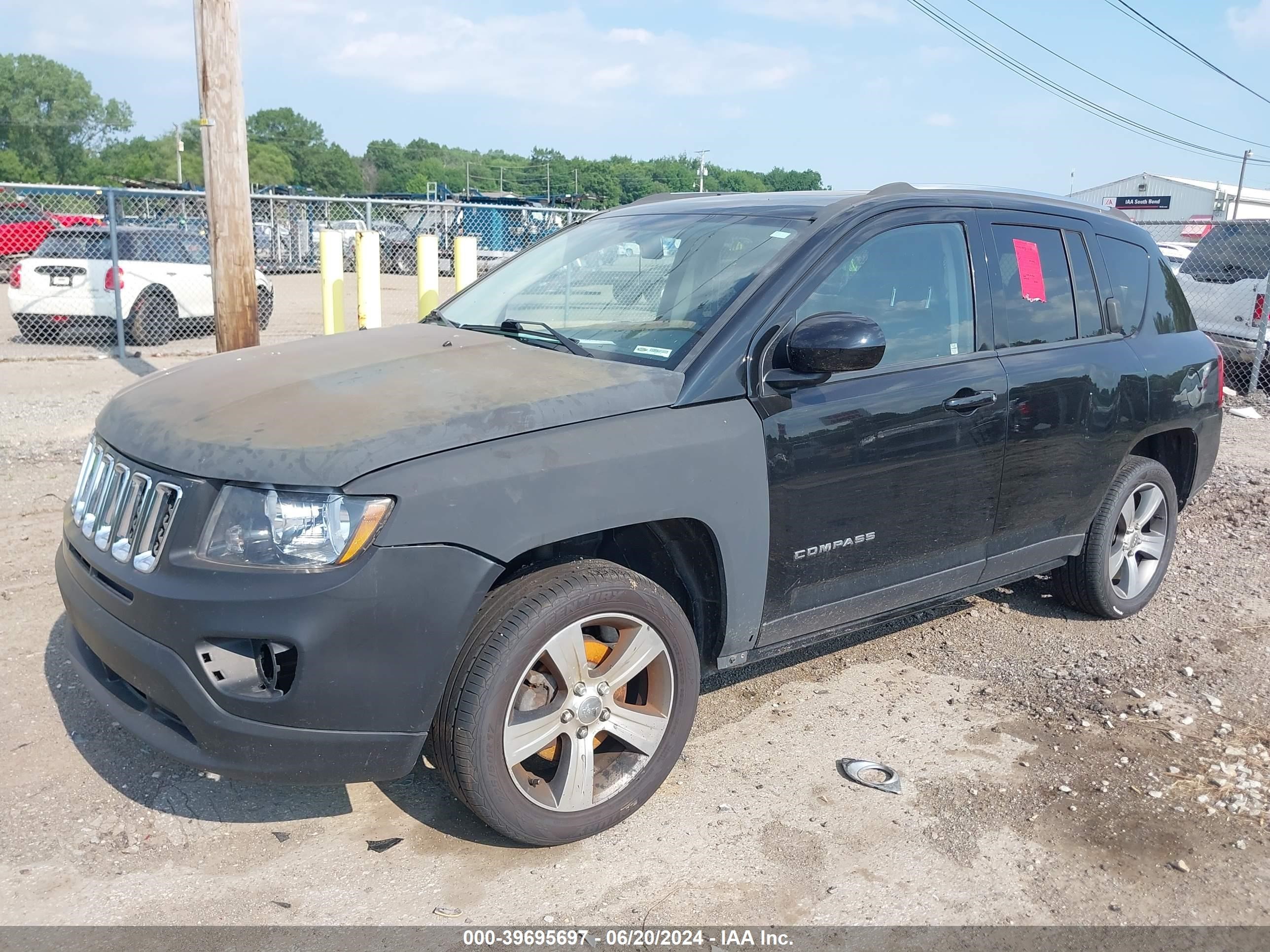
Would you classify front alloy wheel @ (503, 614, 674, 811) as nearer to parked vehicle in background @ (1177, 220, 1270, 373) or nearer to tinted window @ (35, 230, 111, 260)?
parked vehicle in background @ (1177, 220, 1270, 373)

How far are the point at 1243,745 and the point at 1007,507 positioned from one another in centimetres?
119

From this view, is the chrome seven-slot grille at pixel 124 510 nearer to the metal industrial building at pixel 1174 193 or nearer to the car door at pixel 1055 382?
the car door at pixel 1055 382

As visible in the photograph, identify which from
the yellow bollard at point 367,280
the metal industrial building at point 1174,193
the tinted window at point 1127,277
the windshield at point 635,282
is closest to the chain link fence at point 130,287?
the yellow bollard at point 367,280

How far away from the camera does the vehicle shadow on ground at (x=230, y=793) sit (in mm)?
3168

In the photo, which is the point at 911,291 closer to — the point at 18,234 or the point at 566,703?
the point at 566,703

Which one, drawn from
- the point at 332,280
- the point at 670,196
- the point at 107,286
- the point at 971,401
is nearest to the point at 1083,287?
the point at 971,401

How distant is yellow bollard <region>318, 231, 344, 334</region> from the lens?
9.70m

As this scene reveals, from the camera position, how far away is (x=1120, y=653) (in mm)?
4637

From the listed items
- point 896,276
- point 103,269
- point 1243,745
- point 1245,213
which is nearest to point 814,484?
point 896,276

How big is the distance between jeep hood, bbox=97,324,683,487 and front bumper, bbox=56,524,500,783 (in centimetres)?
28

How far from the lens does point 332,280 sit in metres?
9.73

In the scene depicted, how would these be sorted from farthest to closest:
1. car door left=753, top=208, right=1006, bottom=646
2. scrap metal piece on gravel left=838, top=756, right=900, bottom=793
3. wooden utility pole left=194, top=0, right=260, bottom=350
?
wooden utility pole left=194, top=0, right=260, bottom=350, scrap metal piece on gravel left=838, top=756, right=900, bottom=793, car door left=753, top=208, right=1006, bottom=646

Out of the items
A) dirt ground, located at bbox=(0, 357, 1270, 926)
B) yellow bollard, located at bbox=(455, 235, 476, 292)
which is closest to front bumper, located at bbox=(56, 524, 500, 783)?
dirt ground, located at bbox=(0, 357, 1270, 926)

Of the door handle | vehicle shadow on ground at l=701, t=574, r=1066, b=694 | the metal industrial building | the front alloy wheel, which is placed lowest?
vehicle shadow on ground at l=701, t=574, r=1066, b=694
